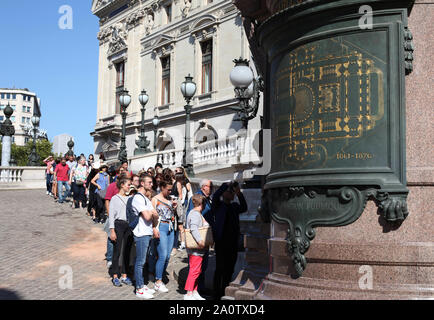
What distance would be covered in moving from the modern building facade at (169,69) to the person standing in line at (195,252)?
48.8ft

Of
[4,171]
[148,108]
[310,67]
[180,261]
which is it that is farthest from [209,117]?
[310,67]

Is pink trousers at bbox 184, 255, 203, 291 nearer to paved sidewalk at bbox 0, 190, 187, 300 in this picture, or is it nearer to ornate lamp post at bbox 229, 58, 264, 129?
paved sidewalk at bbox 0, 190, 187, 300

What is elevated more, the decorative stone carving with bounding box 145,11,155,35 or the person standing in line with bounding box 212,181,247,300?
the decorative stone carving with bounding box 145,11,155,35

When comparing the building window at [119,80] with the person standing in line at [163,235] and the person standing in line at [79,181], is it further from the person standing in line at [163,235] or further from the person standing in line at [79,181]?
the person standing in line at [163,235]

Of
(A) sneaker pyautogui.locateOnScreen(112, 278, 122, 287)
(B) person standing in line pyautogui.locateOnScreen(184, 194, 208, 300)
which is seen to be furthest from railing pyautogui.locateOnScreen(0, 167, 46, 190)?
(B) person standing in line pyautogui.locateOnScreen(184, 194, 208, 300)

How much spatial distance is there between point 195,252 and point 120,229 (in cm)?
210

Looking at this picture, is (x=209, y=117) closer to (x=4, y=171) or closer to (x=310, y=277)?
(x=4, y=171)

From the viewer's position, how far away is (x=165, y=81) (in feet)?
140

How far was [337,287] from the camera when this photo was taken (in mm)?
6125

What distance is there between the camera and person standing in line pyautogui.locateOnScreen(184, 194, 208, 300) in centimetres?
852

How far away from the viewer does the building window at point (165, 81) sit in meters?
42.3

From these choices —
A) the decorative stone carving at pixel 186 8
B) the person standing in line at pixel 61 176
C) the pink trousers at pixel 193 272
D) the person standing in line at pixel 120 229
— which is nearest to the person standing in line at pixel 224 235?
the pink trousers at pixel 193 272

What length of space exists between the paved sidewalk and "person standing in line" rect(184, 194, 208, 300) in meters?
0.65

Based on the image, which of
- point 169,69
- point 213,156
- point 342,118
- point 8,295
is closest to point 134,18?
point 169,69
